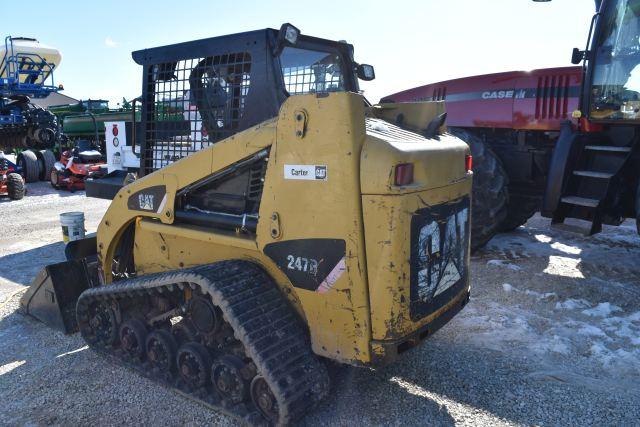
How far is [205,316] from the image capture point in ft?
9.60

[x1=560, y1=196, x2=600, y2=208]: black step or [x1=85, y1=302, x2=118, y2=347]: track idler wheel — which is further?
[x1=560, y1=196, x2=600, y2=208]: black step

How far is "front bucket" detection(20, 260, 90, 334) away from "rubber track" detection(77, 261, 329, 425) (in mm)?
1478

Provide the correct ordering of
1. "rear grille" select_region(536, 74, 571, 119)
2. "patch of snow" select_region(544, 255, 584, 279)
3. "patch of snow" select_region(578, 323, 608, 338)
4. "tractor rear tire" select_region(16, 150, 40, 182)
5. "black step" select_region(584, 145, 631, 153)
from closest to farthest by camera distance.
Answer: "patch of snow" select_region(578, 323, 608, 338), "black step" select_region(584, 145, 631, 153), "patch of snow" select_region(544, 255, 584, 279), "rear grille" select_region(536, 74, 571, 119), "tractor rear tire" select_region(16, 150, 40, 182)

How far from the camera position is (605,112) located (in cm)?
531

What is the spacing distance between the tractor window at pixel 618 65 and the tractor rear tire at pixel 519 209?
1.52 meters


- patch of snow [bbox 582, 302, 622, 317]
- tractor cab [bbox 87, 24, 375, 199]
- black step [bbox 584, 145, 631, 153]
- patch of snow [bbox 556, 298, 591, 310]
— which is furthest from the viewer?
black step [bbox 584, 145, 631, 153]

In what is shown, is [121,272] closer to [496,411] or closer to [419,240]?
[419,240]

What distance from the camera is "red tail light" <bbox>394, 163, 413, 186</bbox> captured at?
2.44 m

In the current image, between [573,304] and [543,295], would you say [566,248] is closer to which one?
[543,295]

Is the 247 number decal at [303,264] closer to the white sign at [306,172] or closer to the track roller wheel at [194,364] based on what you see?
the white sign at [306,172]

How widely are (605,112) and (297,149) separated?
415 centimetres

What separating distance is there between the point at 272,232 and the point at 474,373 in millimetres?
1709

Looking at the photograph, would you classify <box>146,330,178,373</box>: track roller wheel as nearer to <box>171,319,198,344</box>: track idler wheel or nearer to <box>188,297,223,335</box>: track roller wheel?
<box>171,319,198,344</box>: track idler wheel

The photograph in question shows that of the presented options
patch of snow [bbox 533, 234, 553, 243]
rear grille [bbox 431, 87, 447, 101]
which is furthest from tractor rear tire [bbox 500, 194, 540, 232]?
rear grille [bbox 431, 87, 447, 101]
